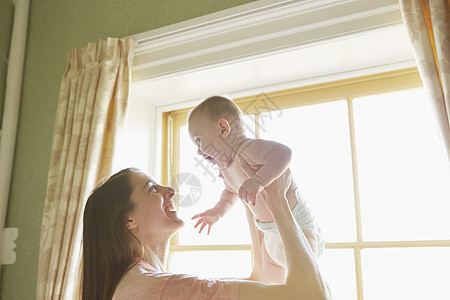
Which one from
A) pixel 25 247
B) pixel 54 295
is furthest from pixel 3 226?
pixel 54 295

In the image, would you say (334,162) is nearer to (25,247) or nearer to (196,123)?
(196,123)

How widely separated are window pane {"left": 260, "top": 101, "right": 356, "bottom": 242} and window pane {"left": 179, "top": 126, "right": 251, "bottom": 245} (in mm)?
369

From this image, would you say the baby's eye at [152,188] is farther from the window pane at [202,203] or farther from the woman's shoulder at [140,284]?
the window pane at [202,203]

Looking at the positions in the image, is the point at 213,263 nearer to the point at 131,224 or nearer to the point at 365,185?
the point at 365,185

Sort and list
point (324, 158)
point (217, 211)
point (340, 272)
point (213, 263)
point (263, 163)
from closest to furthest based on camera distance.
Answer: point (263, 163) < point (217, 211) < point (340, 272) < point (324, 158) < point (213, 263)

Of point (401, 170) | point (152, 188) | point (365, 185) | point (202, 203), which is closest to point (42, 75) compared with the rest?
point (202, 203)

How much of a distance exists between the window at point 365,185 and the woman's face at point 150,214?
850mm

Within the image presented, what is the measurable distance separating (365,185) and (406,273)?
0.39m

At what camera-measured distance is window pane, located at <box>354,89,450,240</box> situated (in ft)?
5.74

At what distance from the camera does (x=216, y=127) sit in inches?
53.2

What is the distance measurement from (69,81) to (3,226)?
2.85ft

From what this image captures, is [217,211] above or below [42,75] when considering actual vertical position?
below

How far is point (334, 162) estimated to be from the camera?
6.47ft

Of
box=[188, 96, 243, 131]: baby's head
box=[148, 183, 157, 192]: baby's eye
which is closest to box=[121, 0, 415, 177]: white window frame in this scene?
box=[188, 96, 243, 131]: baby's head
